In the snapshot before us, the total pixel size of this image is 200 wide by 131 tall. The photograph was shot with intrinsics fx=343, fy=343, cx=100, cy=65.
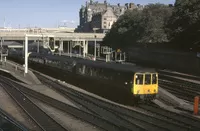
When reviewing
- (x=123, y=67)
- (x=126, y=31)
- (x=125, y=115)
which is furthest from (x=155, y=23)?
(x=125, y=115)

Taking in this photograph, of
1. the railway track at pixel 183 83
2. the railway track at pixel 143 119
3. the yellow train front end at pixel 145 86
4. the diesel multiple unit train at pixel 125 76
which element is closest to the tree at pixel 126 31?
the railway track at pixel 183 83

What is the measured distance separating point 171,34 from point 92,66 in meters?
31.0

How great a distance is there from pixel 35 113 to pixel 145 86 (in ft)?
25.8

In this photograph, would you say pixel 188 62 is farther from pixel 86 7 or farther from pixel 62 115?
pixel 86 7

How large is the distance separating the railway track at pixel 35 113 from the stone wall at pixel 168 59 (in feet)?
97.2

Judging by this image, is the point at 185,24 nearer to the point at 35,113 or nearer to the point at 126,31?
the point at 126,31

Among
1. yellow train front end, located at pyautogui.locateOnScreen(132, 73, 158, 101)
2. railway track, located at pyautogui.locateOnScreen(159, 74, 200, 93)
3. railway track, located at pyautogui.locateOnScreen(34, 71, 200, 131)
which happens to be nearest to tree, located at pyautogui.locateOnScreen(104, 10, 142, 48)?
railway track, located at pyautogui.locateOnScreen(159, 74, 200, 93)

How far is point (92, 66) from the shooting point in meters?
29.6

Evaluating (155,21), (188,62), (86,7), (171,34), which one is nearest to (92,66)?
(188,62)

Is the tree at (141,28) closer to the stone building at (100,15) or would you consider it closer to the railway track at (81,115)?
the railway track at (81,115)

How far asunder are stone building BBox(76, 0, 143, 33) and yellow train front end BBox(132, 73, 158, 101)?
365 ft

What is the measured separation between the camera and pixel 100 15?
158375mm

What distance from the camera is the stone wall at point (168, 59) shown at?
167 ft

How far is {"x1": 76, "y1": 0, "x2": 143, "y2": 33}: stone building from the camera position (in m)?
158
